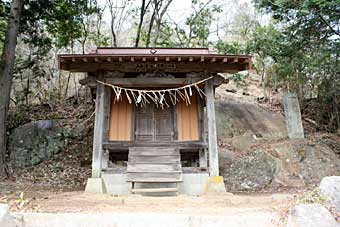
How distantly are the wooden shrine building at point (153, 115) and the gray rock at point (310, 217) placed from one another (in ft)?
14.0

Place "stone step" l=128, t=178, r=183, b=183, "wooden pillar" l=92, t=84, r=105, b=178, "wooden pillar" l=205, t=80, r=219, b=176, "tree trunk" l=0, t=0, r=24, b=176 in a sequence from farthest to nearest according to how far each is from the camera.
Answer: "tree trunk" l=0, t=0, r=24, b=176 → "wooden pillar" l=205, t=80, r=219, b=176 → "wooden pillar" l=92, t=84, r=105, b=178 → "stone step" l=128, t=178, r=183, b=183

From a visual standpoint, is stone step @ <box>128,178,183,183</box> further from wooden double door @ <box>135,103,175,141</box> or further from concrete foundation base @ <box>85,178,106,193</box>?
wooden double door @ <box>135,103,175,141</box>

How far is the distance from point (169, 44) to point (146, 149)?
931 centimetres

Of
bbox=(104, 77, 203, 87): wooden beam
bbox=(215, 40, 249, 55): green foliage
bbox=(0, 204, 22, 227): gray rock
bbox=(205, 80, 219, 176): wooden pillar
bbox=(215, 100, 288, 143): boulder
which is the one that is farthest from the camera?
bbox=(215, 40, 249, 55): green foliage

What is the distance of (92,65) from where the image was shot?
27.4ft

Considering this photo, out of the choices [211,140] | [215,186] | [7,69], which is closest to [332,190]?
[215,186]

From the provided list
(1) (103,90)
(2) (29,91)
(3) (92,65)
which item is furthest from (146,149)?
(2) (29,91)

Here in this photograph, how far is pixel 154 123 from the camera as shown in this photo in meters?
9.03

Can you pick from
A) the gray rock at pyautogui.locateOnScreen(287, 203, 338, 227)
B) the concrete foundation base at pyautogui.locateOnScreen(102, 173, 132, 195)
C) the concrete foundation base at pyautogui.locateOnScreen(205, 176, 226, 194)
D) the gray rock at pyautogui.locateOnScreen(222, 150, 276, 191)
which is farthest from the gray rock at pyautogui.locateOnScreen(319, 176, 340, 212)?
the gray rock at pyautogui.locateOnScreen(222, 150, 276, 191)

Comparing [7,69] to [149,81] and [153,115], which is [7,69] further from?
[153,115]

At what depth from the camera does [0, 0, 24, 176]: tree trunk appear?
30.9 ft

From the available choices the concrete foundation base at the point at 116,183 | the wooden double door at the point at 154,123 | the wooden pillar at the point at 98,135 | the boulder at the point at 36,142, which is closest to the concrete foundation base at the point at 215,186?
the wooden double door at the point at 154,123

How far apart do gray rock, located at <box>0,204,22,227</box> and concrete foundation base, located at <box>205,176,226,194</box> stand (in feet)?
16.7

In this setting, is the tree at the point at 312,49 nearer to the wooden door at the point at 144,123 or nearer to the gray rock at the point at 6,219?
the wooden door at the point at 144,123
